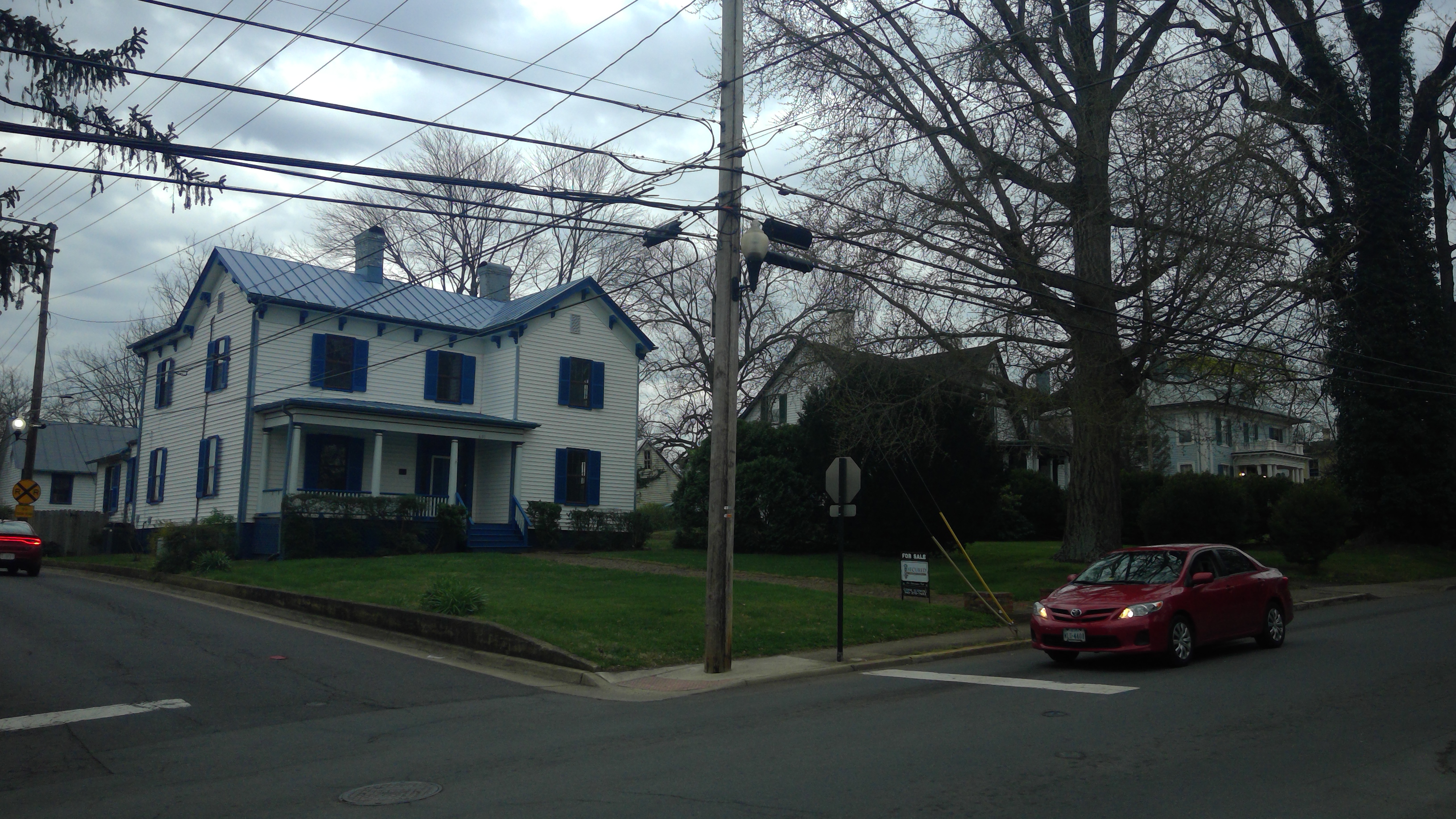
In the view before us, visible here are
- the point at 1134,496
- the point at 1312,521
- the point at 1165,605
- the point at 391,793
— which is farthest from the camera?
the point at 1134,496

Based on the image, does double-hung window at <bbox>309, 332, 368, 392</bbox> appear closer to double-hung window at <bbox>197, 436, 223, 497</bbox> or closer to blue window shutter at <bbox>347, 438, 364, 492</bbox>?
blue window shutter at <bbox>347, 438, 364, 492</bbox>

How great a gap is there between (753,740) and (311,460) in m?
24.9

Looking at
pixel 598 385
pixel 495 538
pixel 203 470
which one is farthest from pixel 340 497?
pixel 598 385

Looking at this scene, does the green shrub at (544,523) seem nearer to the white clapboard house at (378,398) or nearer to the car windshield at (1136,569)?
the white clapboard house at (378,398)

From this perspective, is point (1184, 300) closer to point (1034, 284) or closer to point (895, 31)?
point (1034, 284)

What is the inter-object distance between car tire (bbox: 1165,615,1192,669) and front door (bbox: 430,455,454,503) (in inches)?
970

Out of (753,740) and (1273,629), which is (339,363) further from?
(1273,629)

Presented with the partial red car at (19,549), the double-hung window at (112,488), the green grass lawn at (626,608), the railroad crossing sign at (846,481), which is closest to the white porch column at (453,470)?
the green grass lawn at (626,608)

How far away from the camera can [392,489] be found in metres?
31.7

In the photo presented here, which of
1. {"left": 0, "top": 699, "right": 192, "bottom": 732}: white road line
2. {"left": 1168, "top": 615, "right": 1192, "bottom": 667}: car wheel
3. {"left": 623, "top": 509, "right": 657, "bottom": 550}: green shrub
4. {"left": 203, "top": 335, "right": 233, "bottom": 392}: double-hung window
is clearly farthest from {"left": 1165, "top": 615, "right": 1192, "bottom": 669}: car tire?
{"left": 203, "top": 335, "right": 233, "bottom": 392}: double-hung window

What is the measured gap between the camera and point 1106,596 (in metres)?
12.5

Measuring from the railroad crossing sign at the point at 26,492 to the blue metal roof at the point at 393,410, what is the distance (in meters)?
7.73

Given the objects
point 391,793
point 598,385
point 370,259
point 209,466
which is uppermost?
point 370,259

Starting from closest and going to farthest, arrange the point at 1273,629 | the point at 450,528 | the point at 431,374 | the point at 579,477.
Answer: the point at 1273,629 → the point at 450,528 → the point at 431,374 → the point at 579,477
